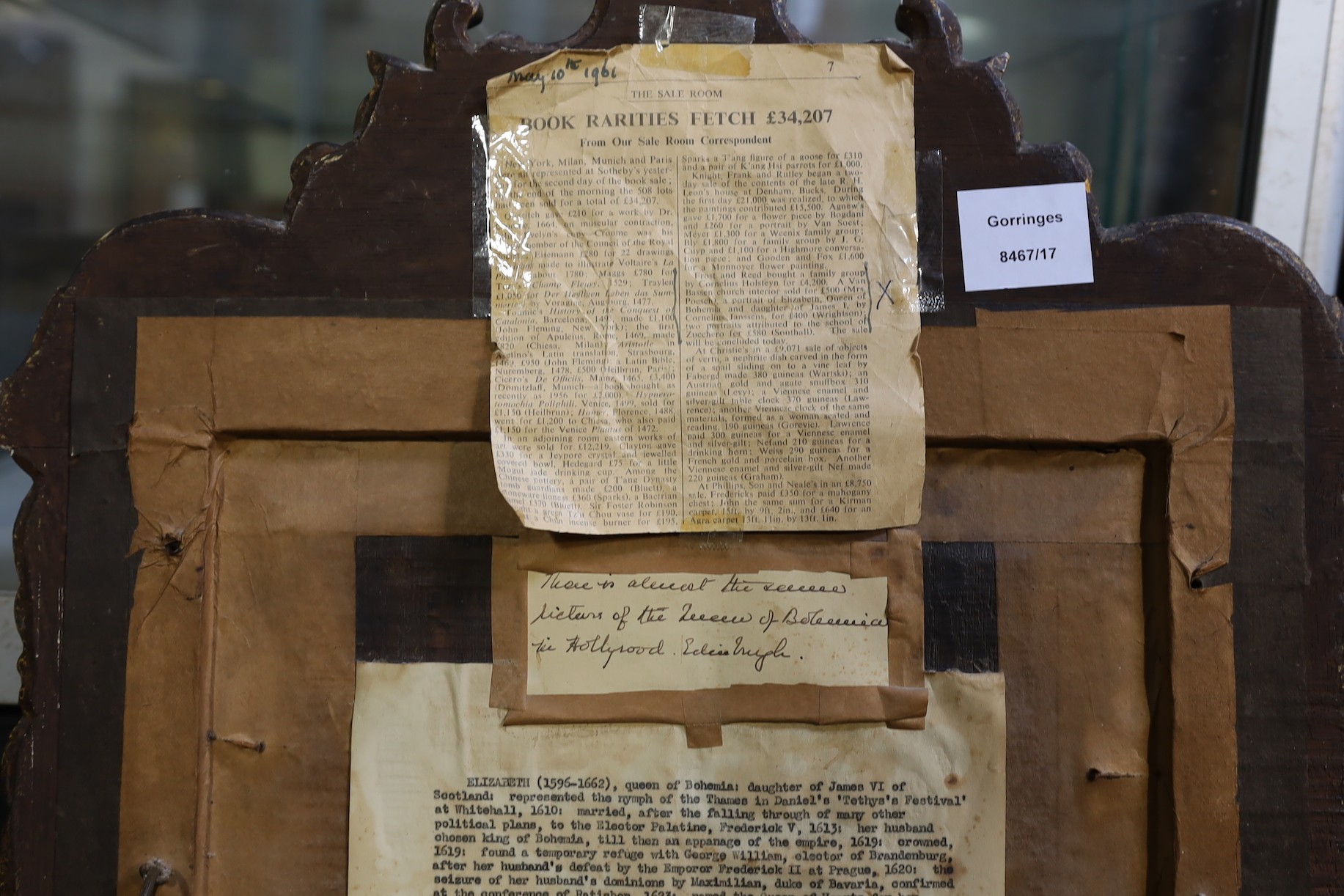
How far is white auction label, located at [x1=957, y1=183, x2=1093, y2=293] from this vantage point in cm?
61

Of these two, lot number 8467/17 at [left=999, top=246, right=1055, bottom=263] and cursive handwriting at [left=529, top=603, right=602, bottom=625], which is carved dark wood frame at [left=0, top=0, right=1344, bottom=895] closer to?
lot number 8467/17 at [left=999, top=246, right=1055, bottom=263]

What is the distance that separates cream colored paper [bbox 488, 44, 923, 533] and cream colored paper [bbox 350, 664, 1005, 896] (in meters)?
0.16

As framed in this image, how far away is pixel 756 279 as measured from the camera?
616 millimetres

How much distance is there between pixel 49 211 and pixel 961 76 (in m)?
0.95

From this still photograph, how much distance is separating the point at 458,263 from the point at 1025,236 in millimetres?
410

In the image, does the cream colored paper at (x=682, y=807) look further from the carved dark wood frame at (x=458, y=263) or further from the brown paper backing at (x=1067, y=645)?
the carved dark wood frame at (x=458, y=263)

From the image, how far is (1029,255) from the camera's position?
62 cm

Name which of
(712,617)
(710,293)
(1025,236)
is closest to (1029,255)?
(1025,236)

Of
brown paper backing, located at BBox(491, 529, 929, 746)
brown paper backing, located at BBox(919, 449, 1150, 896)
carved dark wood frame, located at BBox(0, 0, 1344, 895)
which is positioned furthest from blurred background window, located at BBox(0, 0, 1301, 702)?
brown paper backing, located at BBox(491, 529, 929, 746)

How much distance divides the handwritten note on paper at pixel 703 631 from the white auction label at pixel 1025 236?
24 centimetres

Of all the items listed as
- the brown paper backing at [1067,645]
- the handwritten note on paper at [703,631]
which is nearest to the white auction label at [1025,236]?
the brown paper backing at [1067,645]

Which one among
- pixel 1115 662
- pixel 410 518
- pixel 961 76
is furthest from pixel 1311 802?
pixel 410 518

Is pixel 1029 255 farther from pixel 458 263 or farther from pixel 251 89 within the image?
pixel 251 89

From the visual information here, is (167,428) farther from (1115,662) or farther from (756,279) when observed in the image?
(1115,662)
